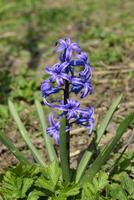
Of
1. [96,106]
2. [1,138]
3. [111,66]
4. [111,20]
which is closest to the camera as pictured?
[1,138]

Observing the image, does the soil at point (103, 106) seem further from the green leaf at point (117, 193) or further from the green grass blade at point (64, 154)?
the green grass blade at point (64, 154)

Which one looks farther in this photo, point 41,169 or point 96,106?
point 96,106

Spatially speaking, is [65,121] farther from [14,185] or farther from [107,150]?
[14,185]

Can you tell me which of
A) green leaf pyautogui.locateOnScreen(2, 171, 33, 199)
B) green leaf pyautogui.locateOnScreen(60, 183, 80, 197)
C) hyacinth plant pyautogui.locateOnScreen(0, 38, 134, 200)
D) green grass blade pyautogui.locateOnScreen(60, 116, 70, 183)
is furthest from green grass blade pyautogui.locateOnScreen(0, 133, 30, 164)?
green leaf pyautogui.locateOnScreen(60, 183, 80, 197)

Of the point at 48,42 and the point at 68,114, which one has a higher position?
the point at 48,42

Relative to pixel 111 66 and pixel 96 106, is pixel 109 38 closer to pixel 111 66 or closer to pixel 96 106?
pixel 111 66

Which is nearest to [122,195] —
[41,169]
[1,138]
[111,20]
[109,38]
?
[41,169]

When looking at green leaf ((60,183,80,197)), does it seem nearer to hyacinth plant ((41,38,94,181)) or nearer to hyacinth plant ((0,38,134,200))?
hyacinth plant ((0,38,134,200))

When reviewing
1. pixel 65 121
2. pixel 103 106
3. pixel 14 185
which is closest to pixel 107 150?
pixel 65 121
